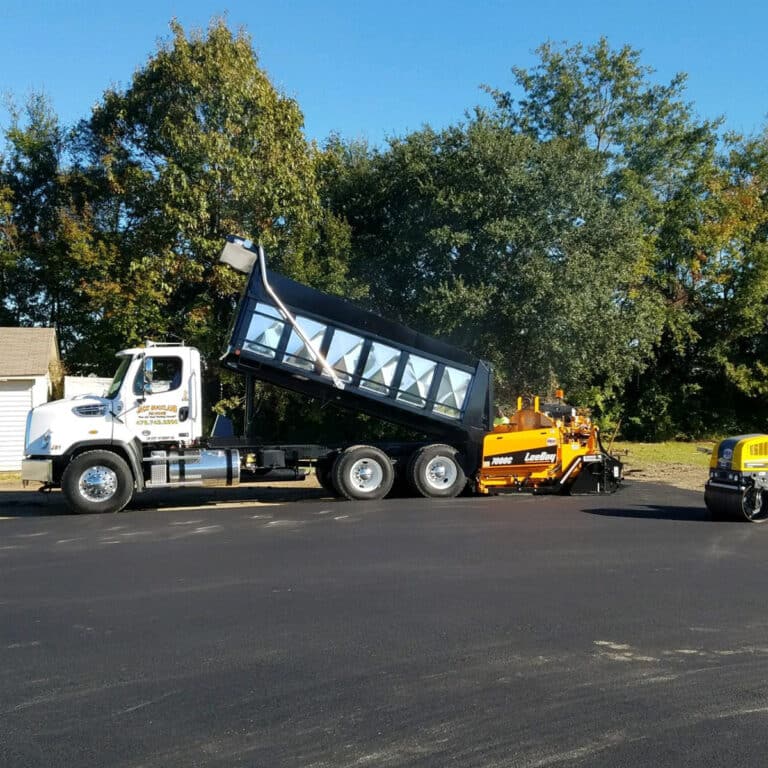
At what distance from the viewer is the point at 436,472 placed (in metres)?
16.6

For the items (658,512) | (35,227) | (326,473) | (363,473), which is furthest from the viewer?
(35,227)

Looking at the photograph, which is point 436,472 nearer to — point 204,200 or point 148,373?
point 148,373

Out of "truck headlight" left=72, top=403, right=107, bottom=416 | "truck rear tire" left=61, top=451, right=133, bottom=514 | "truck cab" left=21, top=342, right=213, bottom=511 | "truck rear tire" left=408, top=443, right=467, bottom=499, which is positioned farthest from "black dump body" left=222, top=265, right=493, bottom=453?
"truck rear tire" left=61, top=451, right=133, bottom=514

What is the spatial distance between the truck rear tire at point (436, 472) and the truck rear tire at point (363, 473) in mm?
490

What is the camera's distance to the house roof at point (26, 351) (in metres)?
22.6

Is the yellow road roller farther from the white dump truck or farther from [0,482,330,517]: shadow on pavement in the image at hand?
[0,482,330,517]: shadow on pavement

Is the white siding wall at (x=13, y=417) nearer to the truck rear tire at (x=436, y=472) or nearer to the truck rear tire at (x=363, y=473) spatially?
the truck rear tire at (x=363, y=473)

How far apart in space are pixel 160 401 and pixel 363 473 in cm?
386

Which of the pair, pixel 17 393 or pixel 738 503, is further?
pixel 17 393

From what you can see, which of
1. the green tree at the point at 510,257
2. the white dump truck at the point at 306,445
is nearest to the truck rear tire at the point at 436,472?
the white dump truck at the point at 306,445

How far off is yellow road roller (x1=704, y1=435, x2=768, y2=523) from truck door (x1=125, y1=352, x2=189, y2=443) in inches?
344

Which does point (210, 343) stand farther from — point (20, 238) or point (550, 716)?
point (550, 716)

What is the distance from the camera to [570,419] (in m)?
16.9

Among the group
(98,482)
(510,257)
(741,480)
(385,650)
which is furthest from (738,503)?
(510,257)
